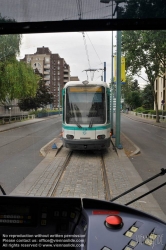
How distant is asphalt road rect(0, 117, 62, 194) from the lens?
161 inches

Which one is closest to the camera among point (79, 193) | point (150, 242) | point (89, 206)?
point (150, 242)

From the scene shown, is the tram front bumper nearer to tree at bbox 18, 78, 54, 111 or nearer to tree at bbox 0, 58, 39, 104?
tree at bbox 18, 78, 54, 111

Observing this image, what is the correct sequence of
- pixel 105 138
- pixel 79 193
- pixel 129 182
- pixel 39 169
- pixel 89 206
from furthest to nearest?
pixel 105 138, pixel 39 169, pixel 129 182, pixel 79 193, pixel 89 206

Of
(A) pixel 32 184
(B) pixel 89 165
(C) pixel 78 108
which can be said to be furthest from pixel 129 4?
(C) pixel 78 108

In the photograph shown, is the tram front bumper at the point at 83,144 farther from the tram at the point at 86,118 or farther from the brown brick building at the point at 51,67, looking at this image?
the brown brick building at the point at 51,67

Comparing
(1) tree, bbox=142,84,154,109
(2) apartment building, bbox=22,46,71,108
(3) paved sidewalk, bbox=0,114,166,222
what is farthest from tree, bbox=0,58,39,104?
(1) tree, bbox=142,84,154,109

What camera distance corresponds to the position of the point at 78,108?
569cm

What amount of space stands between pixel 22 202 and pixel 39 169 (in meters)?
2.70

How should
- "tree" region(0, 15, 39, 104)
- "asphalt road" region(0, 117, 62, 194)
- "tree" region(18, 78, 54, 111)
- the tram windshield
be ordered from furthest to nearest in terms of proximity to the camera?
the tram windshield, "asphalt road" region(0, 117, 62, 194), "tree" region(18, 78, 54, 111), "tree" region(0, 15, 39, 104)

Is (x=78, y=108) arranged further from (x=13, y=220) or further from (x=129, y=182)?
(x=13, y=220)

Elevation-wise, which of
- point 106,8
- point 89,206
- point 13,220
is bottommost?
point 13,220

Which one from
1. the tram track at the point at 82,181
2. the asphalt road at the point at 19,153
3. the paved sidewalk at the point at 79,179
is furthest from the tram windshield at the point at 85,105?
the tram track at the point at 82,181

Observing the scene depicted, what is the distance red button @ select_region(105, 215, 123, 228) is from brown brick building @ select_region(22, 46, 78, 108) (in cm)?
190

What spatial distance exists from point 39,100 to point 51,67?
1.26 m
